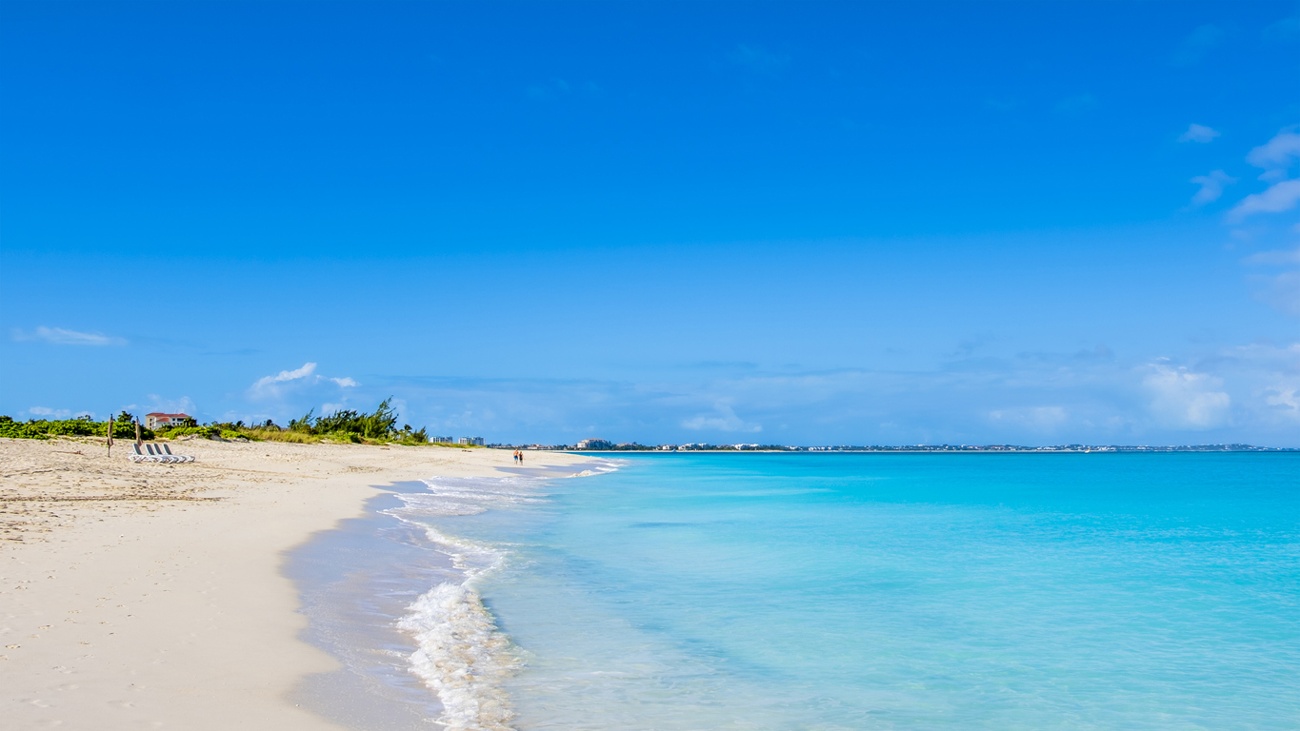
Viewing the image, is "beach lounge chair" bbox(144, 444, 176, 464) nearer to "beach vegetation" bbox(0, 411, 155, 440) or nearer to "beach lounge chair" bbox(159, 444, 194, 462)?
"beach lounge chair" bbox(159, 444, 194, 462)

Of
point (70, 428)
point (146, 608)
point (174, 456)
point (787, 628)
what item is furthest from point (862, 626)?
point (70, 428)

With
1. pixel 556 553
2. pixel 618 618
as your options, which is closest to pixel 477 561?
pixel 556 553

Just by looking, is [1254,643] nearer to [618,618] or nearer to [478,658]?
[618,618]

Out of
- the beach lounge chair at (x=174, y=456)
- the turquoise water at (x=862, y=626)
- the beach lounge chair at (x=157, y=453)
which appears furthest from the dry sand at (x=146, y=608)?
the beach lounge chair at (x=174, y=456)

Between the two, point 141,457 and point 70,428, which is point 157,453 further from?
point 70,428

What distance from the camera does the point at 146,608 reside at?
798cm

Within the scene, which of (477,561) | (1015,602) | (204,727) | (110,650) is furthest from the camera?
(477,561)

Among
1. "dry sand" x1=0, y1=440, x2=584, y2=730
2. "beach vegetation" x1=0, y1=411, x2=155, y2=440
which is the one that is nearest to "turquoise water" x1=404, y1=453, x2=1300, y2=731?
"dry sand" x1=0, y1=440, x2=584, y2=730

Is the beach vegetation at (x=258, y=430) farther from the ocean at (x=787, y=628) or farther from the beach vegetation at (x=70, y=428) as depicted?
the ocean at (x=787, y=628)

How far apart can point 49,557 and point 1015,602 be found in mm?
13217

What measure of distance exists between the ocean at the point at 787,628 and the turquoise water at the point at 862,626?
0.04m

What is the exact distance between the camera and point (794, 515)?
27.4 meters

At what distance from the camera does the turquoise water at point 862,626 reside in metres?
7.29

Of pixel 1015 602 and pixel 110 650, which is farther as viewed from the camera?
pixel 1015 602
